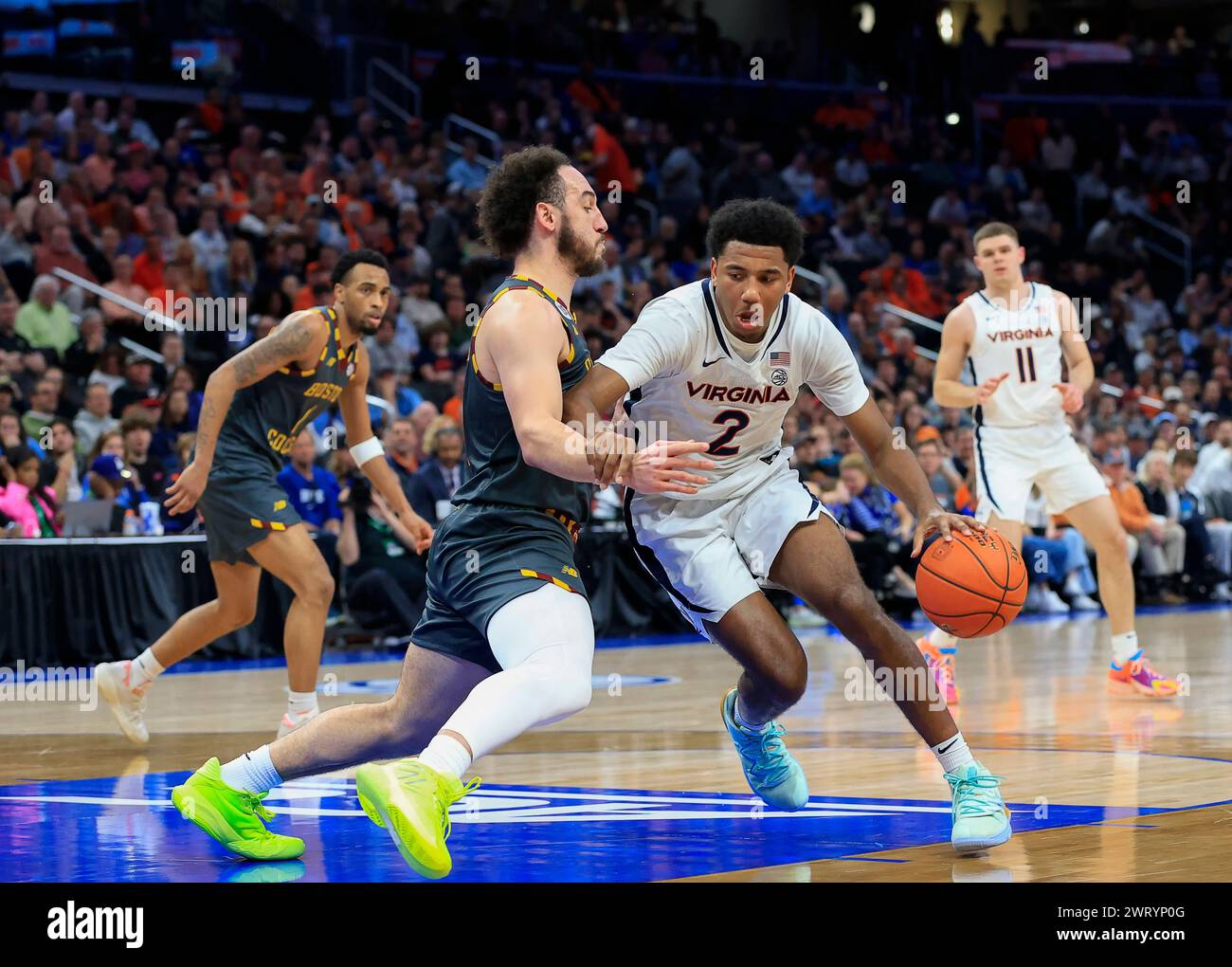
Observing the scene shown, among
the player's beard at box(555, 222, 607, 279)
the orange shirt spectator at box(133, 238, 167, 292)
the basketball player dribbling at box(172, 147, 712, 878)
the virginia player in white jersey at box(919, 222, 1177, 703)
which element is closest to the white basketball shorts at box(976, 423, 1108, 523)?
the virginia player in white jersey at box(919, 222, 1177, 703)

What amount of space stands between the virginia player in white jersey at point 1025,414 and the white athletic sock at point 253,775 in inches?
190

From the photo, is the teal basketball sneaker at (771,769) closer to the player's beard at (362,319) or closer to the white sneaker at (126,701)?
the player's beard at (362,319)

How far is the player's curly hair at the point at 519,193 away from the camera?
4.62m

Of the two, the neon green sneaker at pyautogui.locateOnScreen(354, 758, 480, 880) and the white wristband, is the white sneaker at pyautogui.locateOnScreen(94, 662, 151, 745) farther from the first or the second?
the neon green sneaker at pyautogui.locateOnScreen(354, 758, 480, 880)

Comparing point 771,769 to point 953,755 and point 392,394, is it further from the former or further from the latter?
point 392,394

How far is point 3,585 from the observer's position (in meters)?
10.6

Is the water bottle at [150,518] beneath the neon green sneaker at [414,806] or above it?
above

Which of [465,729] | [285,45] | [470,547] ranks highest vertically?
[285,45]

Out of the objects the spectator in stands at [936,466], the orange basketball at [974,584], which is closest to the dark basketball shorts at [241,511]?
the orange basketball at [974,584]

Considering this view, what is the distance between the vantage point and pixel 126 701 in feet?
24.6

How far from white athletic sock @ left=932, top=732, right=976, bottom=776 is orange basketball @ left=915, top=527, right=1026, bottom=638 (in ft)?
1.13
